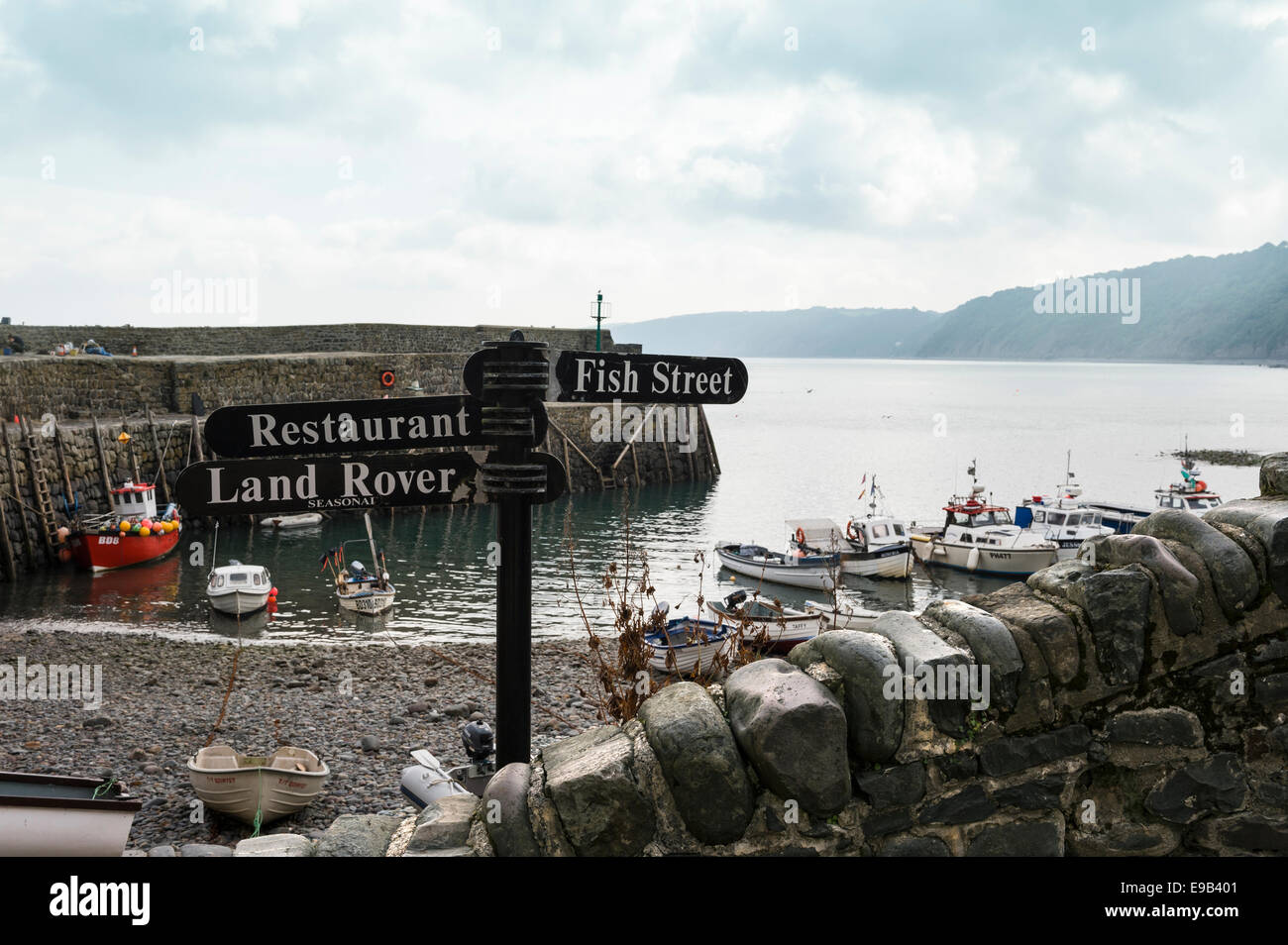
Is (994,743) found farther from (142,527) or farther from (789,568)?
(142,527)

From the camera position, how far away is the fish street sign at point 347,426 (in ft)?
13.6

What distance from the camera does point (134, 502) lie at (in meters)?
31.3

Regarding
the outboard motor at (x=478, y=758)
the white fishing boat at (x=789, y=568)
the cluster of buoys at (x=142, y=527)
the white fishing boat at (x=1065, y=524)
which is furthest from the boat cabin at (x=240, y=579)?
the white fishing boat at (x=1065, y=524)

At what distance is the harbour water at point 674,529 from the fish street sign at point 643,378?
61 centimetres

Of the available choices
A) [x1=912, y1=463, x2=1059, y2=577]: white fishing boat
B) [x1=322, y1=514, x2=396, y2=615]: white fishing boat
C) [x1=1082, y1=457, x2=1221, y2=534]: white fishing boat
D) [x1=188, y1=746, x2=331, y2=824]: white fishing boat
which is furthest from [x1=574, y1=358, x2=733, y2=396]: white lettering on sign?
[x1=1082, y1=457, x2=1221, y2=534]: white fishing boat

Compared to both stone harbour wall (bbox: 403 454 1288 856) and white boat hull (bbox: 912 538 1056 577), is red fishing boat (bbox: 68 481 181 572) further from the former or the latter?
stone harbour wall (bbox: 403 454 1288 856)

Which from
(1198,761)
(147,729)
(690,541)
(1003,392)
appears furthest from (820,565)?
(1003,392)

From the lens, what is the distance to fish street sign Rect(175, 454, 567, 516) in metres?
4.05

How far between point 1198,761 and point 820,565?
27083 mm

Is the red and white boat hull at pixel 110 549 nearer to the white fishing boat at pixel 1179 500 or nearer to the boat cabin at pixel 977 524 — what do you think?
the boat cabin at pixel 977 524

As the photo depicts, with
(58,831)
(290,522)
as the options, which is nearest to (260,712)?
(58,831)

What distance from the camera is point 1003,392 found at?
582 feet

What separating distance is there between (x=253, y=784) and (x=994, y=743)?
8.68 metres
